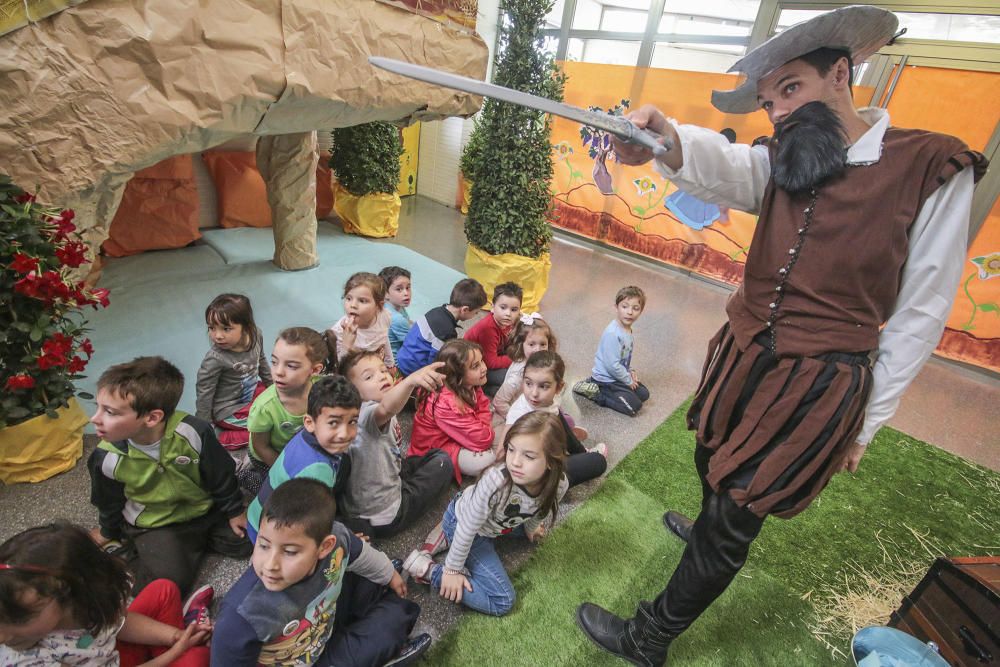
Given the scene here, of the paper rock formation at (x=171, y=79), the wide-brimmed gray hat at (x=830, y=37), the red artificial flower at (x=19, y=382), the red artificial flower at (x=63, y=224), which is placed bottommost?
the red artificial flower at (x=19, y=382)

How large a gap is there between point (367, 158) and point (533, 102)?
504cm

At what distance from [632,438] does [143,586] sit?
8.07 feet

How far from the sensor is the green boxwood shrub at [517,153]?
3.70 m

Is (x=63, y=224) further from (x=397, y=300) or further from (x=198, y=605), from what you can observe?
(x=397, y=300)

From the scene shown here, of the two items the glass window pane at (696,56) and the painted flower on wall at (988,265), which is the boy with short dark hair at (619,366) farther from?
the glass window pane at (696,56)

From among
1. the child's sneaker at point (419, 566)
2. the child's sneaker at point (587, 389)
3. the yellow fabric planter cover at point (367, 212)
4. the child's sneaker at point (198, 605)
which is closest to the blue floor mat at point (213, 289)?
the yellow fabric planter cover at point (367, 212)

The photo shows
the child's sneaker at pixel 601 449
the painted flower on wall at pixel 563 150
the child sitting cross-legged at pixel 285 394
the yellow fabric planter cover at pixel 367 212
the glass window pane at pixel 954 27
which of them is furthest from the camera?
the painted flower on wall at pixel 563 150

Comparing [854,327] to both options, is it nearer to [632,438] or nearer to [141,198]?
[632,438]

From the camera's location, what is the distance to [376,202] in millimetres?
5742

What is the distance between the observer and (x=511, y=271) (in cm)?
421

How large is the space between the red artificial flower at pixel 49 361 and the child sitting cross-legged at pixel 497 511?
60.5 inches

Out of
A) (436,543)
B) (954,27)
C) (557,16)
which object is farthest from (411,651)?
(557,16)

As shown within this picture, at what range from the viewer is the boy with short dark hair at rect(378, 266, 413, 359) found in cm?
323

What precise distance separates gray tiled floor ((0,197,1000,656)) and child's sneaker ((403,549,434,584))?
0.07 meters
